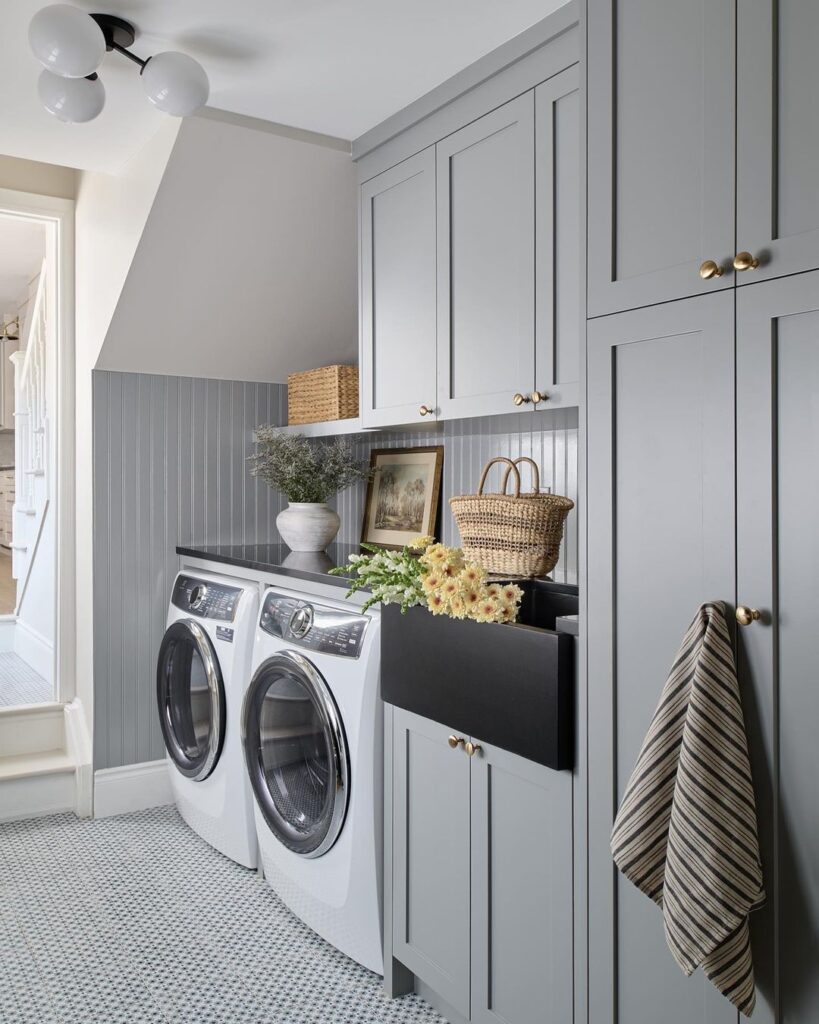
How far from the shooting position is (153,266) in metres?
2.86

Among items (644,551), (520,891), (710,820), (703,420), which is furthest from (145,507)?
(710,820)

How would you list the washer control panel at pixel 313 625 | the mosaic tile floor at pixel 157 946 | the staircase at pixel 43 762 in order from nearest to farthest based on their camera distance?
1. the mosaic tile floor at pixel 157 946
2. the washer control panel at pixel 313 625
3. the staircase at pixel 43 762

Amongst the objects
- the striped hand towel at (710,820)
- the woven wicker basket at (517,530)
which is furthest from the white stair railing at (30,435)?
the striped hand towel at (710,820)

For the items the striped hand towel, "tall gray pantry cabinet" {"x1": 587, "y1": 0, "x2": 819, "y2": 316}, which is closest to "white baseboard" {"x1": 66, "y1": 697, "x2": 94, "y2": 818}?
the striped hand towel

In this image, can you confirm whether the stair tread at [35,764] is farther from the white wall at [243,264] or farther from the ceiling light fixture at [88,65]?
the ceiling light fixture at [88,65]

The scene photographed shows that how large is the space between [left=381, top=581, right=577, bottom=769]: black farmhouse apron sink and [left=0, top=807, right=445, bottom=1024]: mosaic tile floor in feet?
2.59

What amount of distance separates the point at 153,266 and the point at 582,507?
6.48 feet

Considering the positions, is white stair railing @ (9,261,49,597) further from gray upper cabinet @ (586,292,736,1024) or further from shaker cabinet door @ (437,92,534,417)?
gray upper cabinet @ (586,292,736,1024)

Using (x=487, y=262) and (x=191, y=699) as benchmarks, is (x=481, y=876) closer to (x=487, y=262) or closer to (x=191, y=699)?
(x=487, y=262)

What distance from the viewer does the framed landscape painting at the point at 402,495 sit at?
2.92 metres

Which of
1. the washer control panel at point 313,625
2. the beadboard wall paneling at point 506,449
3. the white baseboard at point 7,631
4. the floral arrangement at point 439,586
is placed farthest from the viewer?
the white baseboard at point 7,631

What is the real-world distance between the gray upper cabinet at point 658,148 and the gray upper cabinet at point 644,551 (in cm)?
6

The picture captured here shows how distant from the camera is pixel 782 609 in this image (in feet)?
3.83

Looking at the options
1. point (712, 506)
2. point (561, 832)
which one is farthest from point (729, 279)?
point (561, 832)
